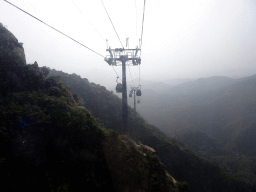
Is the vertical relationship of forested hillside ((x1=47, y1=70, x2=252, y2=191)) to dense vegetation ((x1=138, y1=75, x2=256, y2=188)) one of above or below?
above

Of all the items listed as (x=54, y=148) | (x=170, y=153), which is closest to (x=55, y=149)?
(x=54, y=148)

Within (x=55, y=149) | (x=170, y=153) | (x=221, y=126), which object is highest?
(x=55, y=149)

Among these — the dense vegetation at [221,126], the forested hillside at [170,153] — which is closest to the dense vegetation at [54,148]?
the forested hillside at [170,153]

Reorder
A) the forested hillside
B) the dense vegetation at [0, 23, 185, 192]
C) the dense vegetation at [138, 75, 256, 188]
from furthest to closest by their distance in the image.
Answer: the dense vegetation at [138, 75, 256, 188] < the forested hillside < the dense vegetation at [0, 23, 185, 192]

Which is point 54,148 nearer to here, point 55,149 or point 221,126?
point 55,149

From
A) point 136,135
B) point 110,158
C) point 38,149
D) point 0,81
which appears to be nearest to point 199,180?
point 136,135

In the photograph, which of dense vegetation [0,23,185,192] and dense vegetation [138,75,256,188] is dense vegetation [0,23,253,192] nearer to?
dense vegetation [0,23,185,192]

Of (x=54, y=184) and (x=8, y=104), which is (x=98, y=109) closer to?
(x=8, y=104)

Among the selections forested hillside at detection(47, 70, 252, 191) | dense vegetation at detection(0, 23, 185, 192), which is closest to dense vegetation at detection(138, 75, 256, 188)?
forested hillside at detection(47, 70, 252, 191)
